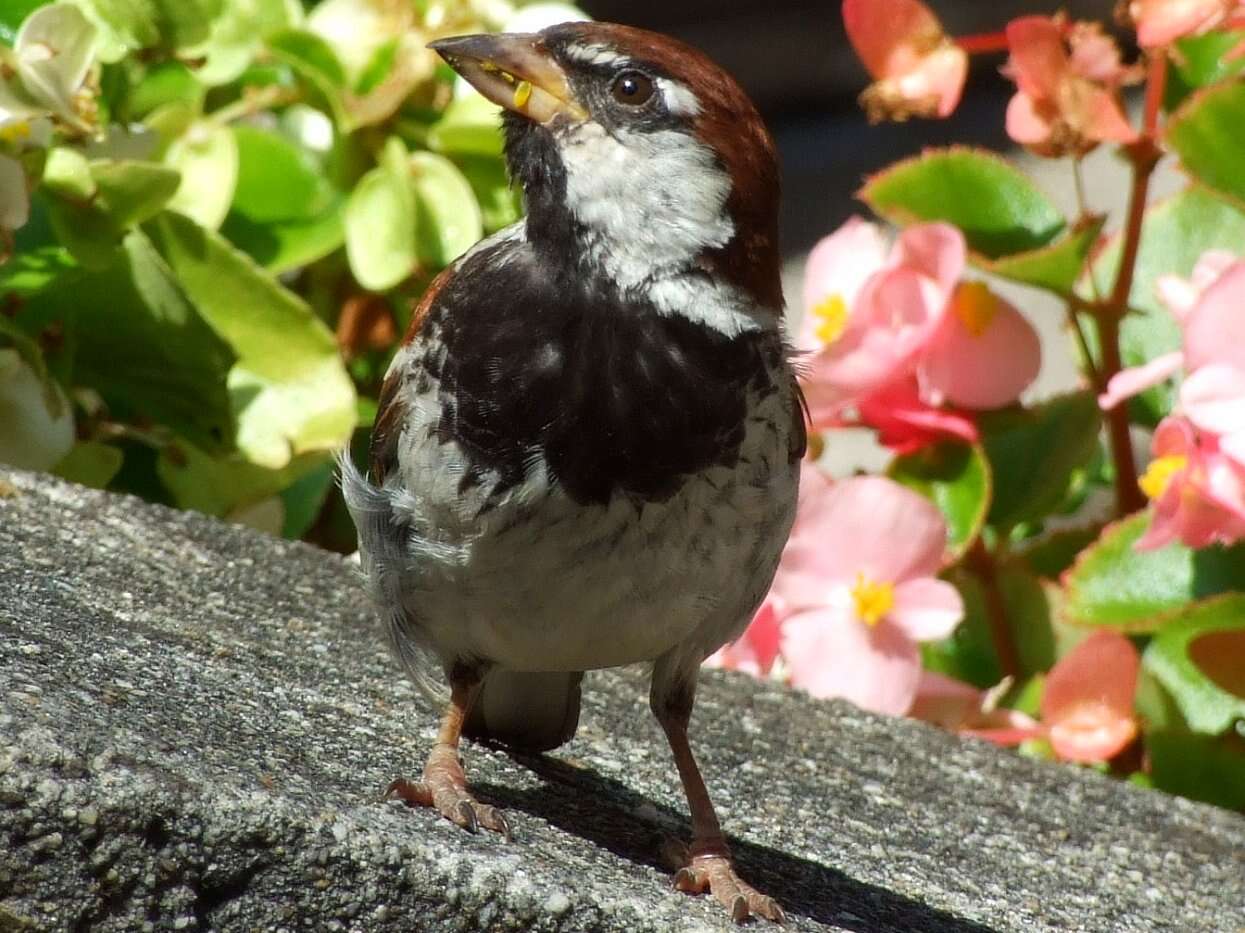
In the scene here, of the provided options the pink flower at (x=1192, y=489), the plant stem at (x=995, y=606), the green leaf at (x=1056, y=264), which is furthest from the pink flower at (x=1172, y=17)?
the plant stem at (x=995, y=606)

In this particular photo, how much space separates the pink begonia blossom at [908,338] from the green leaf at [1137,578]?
29cm

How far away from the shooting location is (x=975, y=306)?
3.13 meters

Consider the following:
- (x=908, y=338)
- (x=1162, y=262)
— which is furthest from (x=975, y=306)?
(x=1162, y=262)

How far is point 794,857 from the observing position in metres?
2.35

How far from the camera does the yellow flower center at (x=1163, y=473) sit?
2672 millimetres

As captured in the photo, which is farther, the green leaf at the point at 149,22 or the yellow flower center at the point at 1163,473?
the green leaf at the point at 149,22

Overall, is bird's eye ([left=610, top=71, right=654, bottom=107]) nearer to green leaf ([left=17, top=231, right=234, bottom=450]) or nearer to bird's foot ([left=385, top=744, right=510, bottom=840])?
bird's foot ([left=385, top=744, right=510, bottom=840])

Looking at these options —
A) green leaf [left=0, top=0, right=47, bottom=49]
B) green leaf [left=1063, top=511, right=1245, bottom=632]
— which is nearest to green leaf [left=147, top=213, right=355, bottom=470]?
green leaf [left=0, top=0, right=47, bottom=49]

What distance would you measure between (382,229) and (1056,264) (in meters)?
1.14

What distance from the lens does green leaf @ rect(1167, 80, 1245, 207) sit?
9.57 ft

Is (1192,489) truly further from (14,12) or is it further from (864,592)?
(14,12)

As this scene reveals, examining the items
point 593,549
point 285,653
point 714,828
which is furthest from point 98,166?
point 714,828

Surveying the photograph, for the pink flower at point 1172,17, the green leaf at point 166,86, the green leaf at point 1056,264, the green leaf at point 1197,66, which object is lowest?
the green leaf at point 1056,264

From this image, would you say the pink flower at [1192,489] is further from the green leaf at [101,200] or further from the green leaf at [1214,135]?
the green leaf at [101,200]
